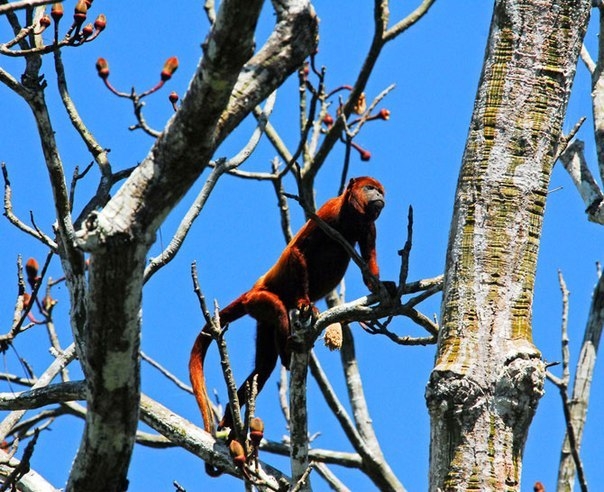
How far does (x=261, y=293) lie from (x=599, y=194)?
2.54 m

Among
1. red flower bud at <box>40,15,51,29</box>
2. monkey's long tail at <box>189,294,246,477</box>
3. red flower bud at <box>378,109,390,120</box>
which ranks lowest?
monkey's long tail at <box>189,294,246,477</box>

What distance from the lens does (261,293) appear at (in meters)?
7.22

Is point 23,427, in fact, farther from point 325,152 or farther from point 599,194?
point 599,194

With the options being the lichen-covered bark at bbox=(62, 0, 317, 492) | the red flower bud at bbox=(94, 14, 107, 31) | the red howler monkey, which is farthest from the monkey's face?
the lichen-covered bark at bbox=(62, 0, 317, 492)

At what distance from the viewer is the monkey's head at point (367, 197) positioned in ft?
24.8

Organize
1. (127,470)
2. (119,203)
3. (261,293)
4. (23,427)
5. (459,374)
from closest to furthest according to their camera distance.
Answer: (119,203) → (127,470) → (459,374) → (261,293) → (23,427)

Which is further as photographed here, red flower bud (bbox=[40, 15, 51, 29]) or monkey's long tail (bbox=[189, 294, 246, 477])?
monkey's long tail (bbox=[189, 294, 246, 477])

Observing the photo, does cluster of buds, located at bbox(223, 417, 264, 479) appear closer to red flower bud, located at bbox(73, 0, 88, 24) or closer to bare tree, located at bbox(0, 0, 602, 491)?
bare tree, located at bbox(0, 0, 602, 491)

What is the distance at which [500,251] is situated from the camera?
3758mm

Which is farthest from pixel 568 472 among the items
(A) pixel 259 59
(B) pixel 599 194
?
(A) pixel 259 59

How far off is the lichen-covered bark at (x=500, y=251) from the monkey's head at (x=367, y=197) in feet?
11.4

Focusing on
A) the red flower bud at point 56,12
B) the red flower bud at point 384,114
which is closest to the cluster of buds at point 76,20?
the red flower bud at point 56,12

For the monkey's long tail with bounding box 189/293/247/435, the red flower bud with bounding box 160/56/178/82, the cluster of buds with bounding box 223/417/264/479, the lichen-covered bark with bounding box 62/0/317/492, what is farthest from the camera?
the red flower bud with bounding box 160/56/178/82

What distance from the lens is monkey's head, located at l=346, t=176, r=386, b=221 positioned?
7559mm
